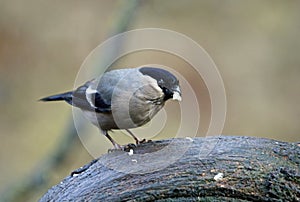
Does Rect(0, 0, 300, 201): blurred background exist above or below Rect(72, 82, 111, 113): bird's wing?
above

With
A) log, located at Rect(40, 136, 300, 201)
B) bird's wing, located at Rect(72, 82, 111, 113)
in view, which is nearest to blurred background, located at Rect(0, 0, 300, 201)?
bird's wing, located at Rect(72, 82, 111, 113)

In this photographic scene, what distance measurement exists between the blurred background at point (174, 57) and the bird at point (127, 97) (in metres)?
2.27

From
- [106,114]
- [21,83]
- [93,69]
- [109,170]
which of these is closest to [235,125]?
[21,83]

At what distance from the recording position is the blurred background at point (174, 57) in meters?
4.95

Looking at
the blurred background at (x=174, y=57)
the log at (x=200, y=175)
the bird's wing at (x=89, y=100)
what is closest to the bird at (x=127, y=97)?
the bird's wing at (x=89, y=100)

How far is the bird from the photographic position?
2285 mm

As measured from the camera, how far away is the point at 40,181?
314 centimetres

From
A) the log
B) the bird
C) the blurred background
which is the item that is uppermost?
the blurred background

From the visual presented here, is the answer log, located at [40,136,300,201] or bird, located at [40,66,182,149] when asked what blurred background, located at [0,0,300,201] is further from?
log, located at [40,136,300,201]

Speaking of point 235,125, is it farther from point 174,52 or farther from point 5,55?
point 5,55

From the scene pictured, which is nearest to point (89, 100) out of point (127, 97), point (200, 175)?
point (127, 97)

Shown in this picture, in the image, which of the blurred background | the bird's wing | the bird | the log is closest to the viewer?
the log

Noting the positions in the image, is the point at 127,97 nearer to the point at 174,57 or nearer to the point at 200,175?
the point at 200,175

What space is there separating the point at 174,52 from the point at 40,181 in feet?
5.75
